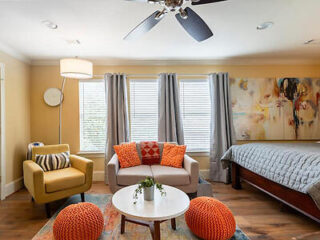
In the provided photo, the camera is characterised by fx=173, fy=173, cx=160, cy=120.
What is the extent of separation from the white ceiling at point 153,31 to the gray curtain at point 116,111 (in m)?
0.48

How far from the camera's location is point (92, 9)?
6.31 ft

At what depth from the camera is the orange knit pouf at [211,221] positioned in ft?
5.66

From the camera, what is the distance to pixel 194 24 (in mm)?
1688

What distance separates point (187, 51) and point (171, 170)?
213 centimetres

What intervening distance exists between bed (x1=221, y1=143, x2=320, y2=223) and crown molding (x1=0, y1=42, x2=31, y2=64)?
422cm

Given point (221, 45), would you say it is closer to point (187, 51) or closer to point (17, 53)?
point (187, 51)

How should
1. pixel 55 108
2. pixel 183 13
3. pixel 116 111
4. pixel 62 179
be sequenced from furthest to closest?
pixel 55 108 → pixel 116 111 → pixel 62 179 → pixel 183 13

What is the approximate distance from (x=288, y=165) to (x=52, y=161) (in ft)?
10.9

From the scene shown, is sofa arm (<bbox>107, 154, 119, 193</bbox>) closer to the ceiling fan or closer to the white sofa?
the white sofa

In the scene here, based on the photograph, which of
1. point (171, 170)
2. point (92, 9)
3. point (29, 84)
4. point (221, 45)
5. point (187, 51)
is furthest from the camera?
point (29, 84)

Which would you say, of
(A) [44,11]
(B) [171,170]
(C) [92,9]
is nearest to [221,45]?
(C) [92,9]

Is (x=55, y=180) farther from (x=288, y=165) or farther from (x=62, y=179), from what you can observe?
(x=288, y=165)

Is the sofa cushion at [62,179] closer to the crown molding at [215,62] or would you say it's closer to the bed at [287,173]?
the crown molding at [215,62]

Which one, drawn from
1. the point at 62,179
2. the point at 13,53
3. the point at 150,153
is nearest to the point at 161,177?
the point at 150,153
